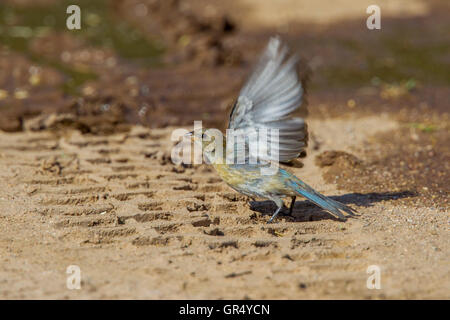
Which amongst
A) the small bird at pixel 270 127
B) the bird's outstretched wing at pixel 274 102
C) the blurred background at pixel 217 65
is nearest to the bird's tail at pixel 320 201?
the small bird at pixel 270 127

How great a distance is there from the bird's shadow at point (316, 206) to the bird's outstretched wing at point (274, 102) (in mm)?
644

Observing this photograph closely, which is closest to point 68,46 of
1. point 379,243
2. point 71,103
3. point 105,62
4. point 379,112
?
point 105,62

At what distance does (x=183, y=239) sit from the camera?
477cm

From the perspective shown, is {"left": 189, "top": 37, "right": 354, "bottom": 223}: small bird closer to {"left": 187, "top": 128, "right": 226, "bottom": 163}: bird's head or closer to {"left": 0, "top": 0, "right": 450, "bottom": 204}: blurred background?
{"left": 187, "top": 128, "right": 226, "bottom": 163}: bird's head

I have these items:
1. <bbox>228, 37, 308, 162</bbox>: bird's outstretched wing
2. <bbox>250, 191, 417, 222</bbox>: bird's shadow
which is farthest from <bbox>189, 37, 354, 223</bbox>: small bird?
<bbox>250, 191, 417, 222</bbox>: bird's shadow

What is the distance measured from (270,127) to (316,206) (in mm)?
1012

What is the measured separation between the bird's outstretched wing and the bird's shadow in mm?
644

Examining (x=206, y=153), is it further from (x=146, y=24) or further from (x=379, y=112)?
(x=146, y=24)

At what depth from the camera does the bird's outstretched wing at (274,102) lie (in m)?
4.85

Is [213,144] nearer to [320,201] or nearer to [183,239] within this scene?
[183,239]

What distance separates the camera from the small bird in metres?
4.87

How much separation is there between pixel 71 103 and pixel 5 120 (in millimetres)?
932

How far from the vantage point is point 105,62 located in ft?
35.0

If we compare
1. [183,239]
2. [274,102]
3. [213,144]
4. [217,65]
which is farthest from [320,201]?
[217,65]
